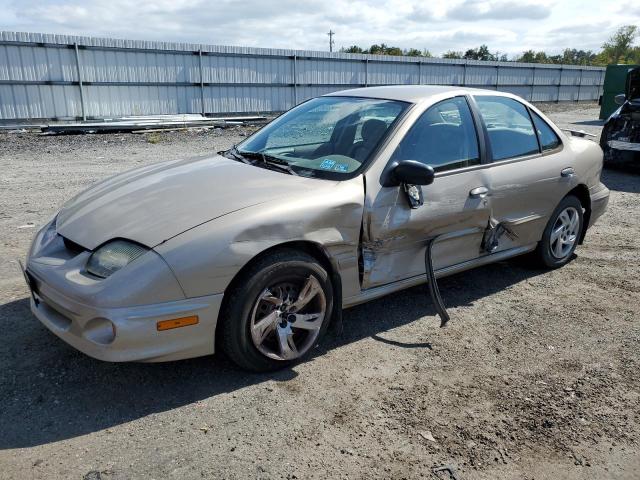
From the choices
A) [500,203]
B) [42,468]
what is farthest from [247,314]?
[500,203]

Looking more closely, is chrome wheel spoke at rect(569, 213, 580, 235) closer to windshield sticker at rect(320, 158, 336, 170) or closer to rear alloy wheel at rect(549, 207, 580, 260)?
rear alloy wheel at rect(549, 207, 580, 260)

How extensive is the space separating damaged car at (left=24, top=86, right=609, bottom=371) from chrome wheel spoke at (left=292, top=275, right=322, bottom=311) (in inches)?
0.5

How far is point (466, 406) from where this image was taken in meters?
3.02

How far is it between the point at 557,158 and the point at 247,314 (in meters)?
3.24

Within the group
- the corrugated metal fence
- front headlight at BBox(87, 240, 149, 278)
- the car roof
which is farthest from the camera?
the corrugated metal fence

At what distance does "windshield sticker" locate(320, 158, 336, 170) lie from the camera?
364 centimetres

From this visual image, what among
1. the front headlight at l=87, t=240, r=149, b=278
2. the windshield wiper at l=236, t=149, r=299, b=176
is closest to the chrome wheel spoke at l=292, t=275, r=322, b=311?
the windshield wiper at l=236, t=149, r=299, b=176

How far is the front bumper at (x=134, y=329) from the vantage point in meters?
2.75

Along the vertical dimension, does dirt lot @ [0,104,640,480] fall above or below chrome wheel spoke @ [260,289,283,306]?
below

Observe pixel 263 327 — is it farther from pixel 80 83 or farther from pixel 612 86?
pixel 612 86

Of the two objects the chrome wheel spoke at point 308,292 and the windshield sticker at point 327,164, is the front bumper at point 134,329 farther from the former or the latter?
the windshield sticker at point 327,164

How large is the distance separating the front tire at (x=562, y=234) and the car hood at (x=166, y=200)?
246 centimetres

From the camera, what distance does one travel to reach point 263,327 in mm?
3139

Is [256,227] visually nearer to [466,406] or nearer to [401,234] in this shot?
[401,234]
